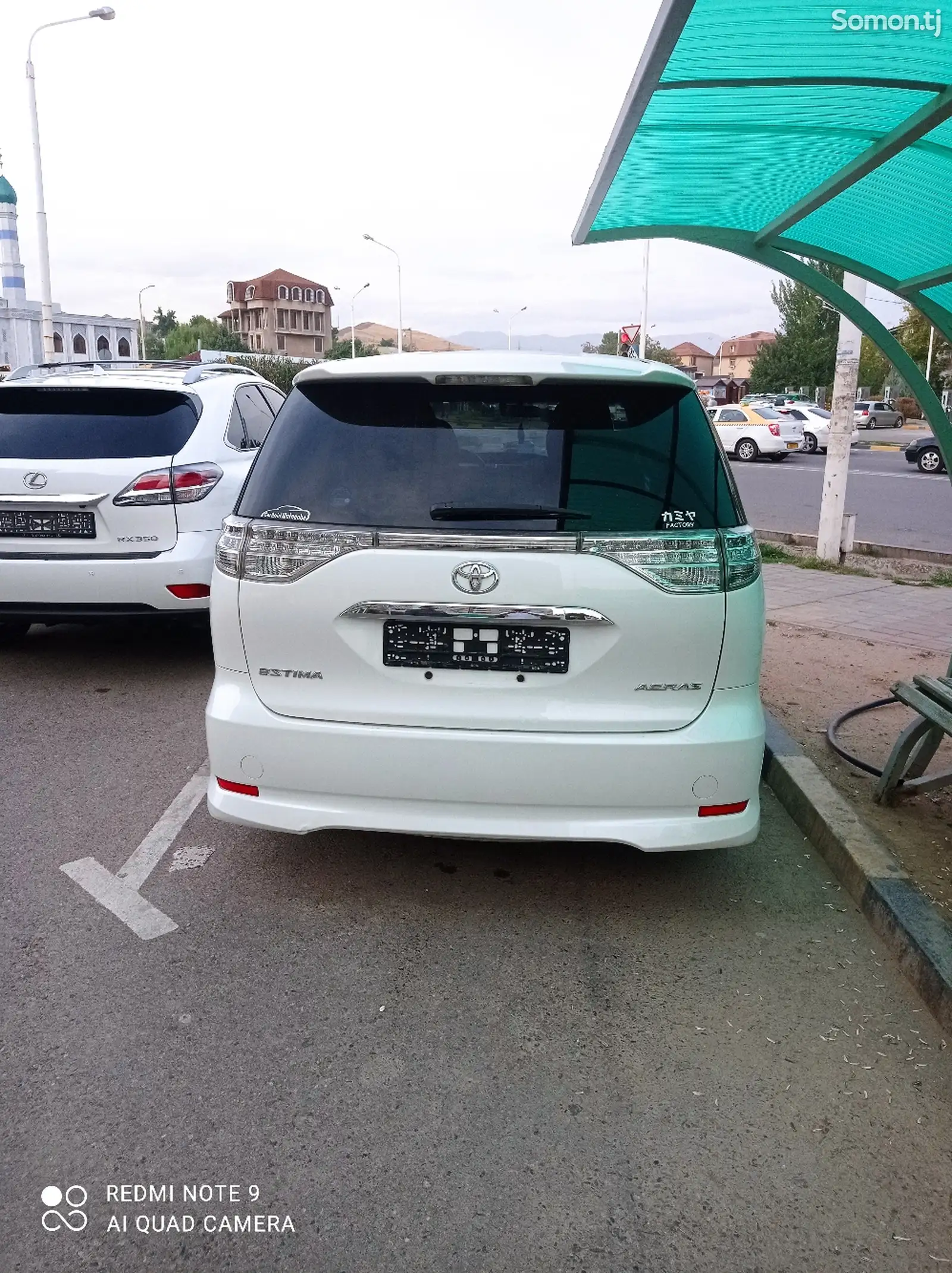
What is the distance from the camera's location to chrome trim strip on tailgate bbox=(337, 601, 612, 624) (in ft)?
10.1

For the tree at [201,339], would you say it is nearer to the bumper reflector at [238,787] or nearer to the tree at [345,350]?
the tree at [345,350]

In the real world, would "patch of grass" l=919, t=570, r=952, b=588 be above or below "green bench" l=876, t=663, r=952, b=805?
below

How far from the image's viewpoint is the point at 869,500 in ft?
61.7

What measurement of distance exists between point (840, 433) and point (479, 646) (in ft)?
28.0

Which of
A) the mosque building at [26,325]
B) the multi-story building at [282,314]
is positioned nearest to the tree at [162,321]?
the multi-story building at [282,314]

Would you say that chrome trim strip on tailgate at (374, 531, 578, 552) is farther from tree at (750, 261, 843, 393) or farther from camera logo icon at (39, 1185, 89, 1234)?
tree at (750, 261, 843, 393)

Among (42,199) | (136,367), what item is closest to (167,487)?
(136,367)

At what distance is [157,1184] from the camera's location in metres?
2.33

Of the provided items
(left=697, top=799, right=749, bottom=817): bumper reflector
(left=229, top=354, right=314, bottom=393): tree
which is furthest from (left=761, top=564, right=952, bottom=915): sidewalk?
(left=229, top=354, right=314, bottom=393): tree

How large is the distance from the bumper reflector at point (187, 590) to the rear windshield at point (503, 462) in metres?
2.91

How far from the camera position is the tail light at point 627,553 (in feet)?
10.2

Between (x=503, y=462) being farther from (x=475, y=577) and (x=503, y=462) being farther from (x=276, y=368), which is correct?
(x=276, y=368)

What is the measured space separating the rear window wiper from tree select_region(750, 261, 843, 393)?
216ft
